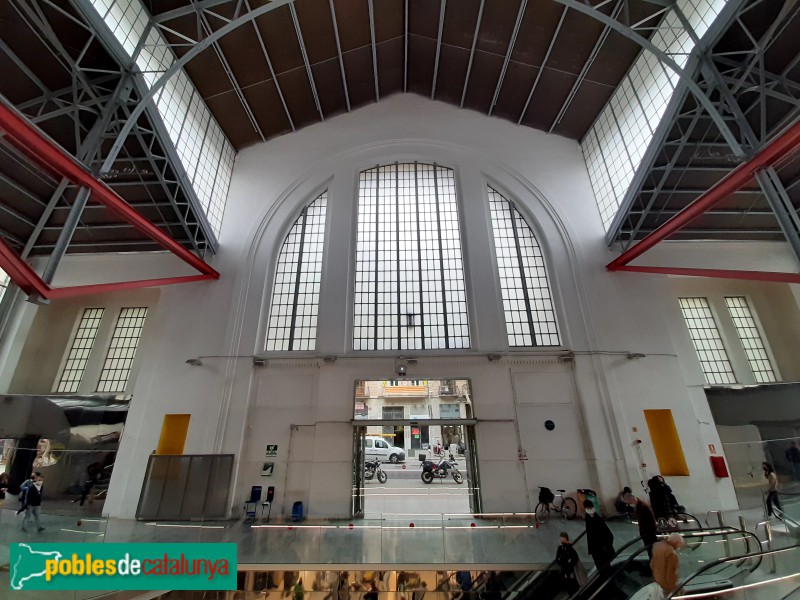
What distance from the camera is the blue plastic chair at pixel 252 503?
481 inches

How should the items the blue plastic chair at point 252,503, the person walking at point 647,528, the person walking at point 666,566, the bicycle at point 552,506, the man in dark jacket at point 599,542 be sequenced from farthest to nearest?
the blue plastic chair at point 252,503 < the bicycle at point 552,506 < the man in dark jacket at point 599,542 < the person walking at point 647,528 < the person walking at point 666,566

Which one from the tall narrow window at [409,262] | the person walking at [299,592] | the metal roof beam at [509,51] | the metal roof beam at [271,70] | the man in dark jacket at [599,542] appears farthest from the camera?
the tall narrow window at [409,262]

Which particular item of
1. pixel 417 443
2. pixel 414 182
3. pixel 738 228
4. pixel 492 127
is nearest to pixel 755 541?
pixel 417 443

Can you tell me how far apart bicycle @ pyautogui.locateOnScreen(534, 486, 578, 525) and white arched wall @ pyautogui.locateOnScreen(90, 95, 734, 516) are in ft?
1.28

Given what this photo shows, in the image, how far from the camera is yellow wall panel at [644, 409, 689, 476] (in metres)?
12.6

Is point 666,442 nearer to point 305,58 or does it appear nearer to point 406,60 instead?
point 406,60

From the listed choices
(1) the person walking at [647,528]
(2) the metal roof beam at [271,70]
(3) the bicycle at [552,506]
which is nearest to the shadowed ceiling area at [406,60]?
(2) the metal roof beam at [271,70]

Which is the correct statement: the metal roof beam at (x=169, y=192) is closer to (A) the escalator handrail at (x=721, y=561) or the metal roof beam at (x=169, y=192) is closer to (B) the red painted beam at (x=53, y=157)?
(B) the red painted beam at (x=53, y=157)

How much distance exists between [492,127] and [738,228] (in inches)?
455

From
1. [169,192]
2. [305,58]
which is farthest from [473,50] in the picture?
[169,192]

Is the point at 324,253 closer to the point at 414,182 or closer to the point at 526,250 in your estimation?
the point at 414,182

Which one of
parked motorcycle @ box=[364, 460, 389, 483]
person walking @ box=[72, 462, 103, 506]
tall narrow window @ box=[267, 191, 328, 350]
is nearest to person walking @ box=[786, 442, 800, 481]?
parked motorcycle @ box=[364, 460, 389, 483]

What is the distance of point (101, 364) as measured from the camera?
15531 mm

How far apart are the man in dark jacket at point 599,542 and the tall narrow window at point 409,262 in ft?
26.1
